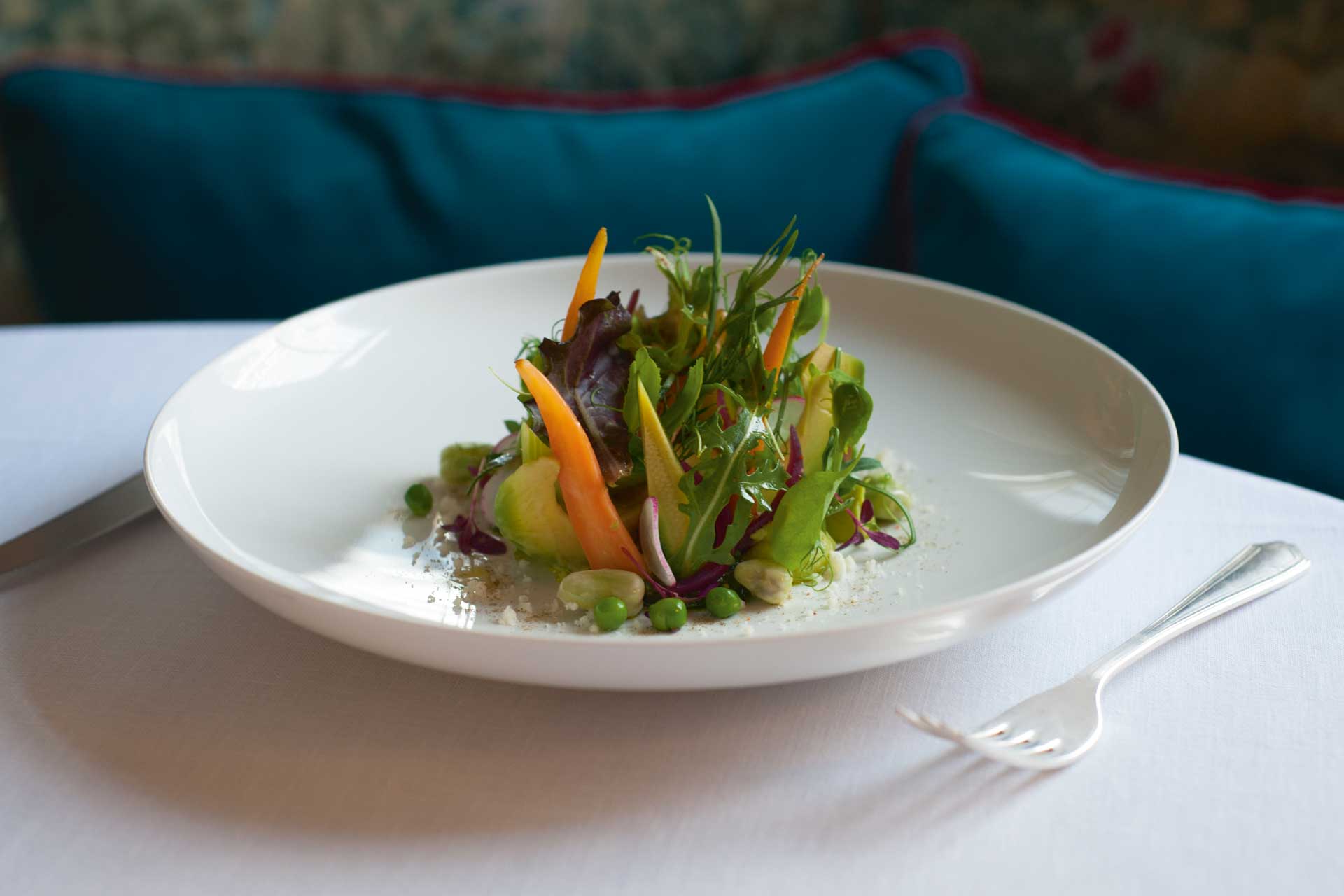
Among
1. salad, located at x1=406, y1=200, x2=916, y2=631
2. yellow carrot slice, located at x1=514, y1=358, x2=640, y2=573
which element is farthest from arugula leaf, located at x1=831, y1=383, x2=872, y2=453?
yellow carrot slice, located at x1=514, y1=358, x2=640, y2=573

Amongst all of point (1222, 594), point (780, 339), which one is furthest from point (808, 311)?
point (1222, 594)

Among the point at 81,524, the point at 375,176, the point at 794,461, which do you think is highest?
the point at 794,461

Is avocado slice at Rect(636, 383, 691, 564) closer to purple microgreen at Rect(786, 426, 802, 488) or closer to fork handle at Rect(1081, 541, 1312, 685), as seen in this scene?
purple microgreen at Rect(786, 426, 802, 488)

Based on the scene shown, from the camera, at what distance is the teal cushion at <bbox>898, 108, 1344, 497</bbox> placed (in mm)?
1705

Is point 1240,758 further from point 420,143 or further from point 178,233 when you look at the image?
point 178,233

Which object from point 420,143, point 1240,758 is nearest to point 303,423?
point 1240,758

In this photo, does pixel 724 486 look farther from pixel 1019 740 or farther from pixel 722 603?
pixel 1019 740

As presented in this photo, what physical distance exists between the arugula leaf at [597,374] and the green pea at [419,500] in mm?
133

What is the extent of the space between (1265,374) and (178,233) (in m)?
1.95

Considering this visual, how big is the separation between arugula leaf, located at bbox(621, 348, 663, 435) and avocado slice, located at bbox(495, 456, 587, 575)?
72 millimetres

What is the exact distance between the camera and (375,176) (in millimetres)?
2232

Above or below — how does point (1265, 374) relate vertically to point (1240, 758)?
below

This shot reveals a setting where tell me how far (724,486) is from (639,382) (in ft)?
0.34

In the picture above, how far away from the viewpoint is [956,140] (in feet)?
7.07
